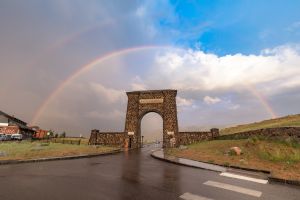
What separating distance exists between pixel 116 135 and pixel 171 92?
40.3 feet

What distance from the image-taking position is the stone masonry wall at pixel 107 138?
42969 millimetres

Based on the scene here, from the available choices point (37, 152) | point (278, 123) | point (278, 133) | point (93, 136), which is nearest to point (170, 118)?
point (93, 136)

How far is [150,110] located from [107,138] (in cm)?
901

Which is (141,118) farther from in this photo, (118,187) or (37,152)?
(118,187)

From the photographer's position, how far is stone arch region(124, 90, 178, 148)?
42250mm

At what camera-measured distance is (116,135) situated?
142 feet

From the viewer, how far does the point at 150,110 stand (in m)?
44.0

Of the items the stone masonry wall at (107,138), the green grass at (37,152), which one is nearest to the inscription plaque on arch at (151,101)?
the stone masonry wall at (107,138)

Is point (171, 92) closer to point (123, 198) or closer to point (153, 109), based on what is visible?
point (153, 109)

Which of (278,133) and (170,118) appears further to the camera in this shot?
(170,118)

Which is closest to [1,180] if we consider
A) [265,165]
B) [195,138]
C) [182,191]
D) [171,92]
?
[182,191]

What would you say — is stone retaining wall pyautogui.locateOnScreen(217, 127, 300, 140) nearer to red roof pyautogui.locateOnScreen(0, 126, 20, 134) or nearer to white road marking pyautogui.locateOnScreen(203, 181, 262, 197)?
white road marking pyautogui.locateOnScreen(203, 181, 262, 197)

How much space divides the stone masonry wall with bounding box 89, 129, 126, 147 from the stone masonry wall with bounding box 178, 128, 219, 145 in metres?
10.1

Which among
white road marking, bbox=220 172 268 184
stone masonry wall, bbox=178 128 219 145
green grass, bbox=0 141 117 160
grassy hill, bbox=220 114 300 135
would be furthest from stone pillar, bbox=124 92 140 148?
white road marking, bbox=220 172 268 184
